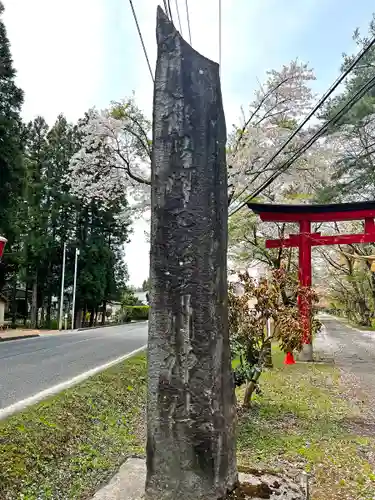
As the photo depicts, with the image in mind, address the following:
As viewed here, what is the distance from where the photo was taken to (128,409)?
21.0 feet

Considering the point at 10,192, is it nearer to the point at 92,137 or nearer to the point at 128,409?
the point at 92,137

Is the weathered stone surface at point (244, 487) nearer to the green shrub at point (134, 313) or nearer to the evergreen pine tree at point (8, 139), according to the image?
the evergreen pine tree at point (8, 139)

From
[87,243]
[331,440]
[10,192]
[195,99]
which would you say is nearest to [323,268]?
[87,243]

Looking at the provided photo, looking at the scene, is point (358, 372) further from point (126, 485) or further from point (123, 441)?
point (126, 485)

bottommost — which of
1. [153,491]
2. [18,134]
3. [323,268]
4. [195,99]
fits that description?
[153,491]

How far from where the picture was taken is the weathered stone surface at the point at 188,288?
85.7 inches

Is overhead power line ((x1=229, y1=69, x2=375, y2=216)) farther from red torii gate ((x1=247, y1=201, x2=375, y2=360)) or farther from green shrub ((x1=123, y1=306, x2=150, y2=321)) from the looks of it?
green shrub ((x1=123, y1=306, x2=150, y2=321))

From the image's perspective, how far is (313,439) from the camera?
511 cm

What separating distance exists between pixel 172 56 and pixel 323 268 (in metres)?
33.1

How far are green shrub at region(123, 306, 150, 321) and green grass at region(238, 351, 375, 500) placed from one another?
39222 millimetres

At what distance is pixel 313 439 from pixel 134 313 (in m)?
43.7

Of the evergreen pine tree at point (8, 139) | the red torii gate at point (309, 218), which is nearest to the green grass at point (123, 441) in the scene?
the red torii gate at point (309, 218)

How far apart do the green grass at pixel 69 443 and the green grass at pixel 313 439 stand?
127cm

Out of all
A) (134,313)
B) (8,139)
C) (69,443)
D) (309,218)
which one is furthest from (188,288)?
(134,313)
